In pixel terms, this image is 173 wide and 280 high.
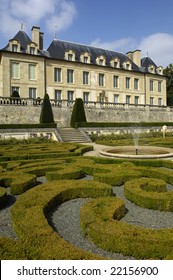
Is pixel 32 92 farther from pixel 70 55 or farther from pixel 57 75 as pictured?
pixel 70 55

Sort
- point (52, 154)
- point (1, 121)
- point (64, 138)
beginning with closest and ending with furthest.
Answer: point (52, 154) → point (64, 138) → point (1, 121)

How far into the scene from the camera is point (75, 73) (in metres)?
34.0

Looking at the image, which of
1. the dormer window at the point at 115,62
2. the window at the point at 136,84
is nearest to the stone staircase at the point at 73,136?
the dormer window at the point at 115,62

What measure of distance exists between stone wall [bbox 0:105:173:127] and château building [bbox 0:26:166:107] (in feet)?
4.52

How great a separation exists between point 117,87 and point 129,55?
8.85 meters

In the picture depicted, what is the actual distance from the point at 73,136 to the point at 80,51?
19708 millimetres

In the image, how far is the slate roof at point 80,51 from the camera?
111 ft

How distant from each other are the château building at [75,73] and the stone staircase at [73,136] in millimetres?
6227

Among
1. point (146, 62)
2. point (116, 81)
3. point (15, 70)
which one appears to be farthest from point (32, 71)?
point (146, 62)

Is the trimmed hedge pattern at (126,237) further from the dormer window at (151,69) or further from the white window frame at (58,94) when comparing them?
the dormer window at (151,69)
